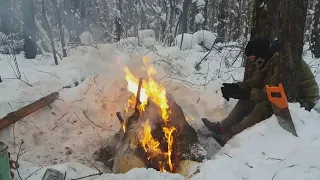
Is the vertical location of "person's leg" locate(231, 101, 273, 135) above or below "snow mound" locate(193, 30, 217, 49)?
below

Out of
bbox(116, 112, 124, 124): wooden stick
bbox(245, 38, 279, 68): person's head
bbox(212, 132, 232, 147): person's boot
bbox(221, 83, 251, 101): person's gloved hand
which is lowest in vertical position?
bbox(212, 132, 232, 147): person's boot

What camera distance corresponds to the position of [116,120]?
5406mm

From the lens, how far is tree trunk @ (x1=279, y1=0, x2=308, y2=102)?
3.65 metres

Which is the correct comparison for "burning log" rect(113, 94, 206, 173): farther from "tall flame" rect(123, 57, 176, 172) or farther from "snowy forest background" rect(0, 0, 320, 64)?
"snowy forest background" rect(0, 0, 320, 64)

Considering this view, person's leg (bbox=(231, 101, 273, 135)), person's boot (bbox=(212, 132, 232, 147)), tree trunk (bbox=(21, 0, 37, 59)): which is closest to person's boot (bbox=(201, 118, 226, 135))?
person's boot (bbox=(212, 132, 232, 147))

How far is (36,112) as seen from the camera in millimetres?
4973

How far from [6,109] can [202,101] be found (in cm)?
330

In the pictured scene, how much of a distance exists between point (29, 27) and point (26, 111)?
681 cm

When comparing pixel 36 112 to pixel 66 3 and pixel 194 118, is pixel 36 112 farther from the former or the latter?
pixel 66 3

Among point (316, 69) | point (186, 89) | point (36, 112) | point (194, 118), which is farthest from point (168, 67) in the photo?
point (316, 69)

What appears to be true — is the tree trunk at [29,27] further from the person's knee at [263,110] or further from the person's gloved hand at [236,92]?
the person's knee at [263,110]

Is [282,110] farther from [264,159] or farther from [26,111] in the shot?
[26,111]

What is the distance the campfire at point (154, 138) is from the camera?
365 cm

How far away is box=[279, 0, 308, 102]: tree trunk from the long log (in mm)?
3530
